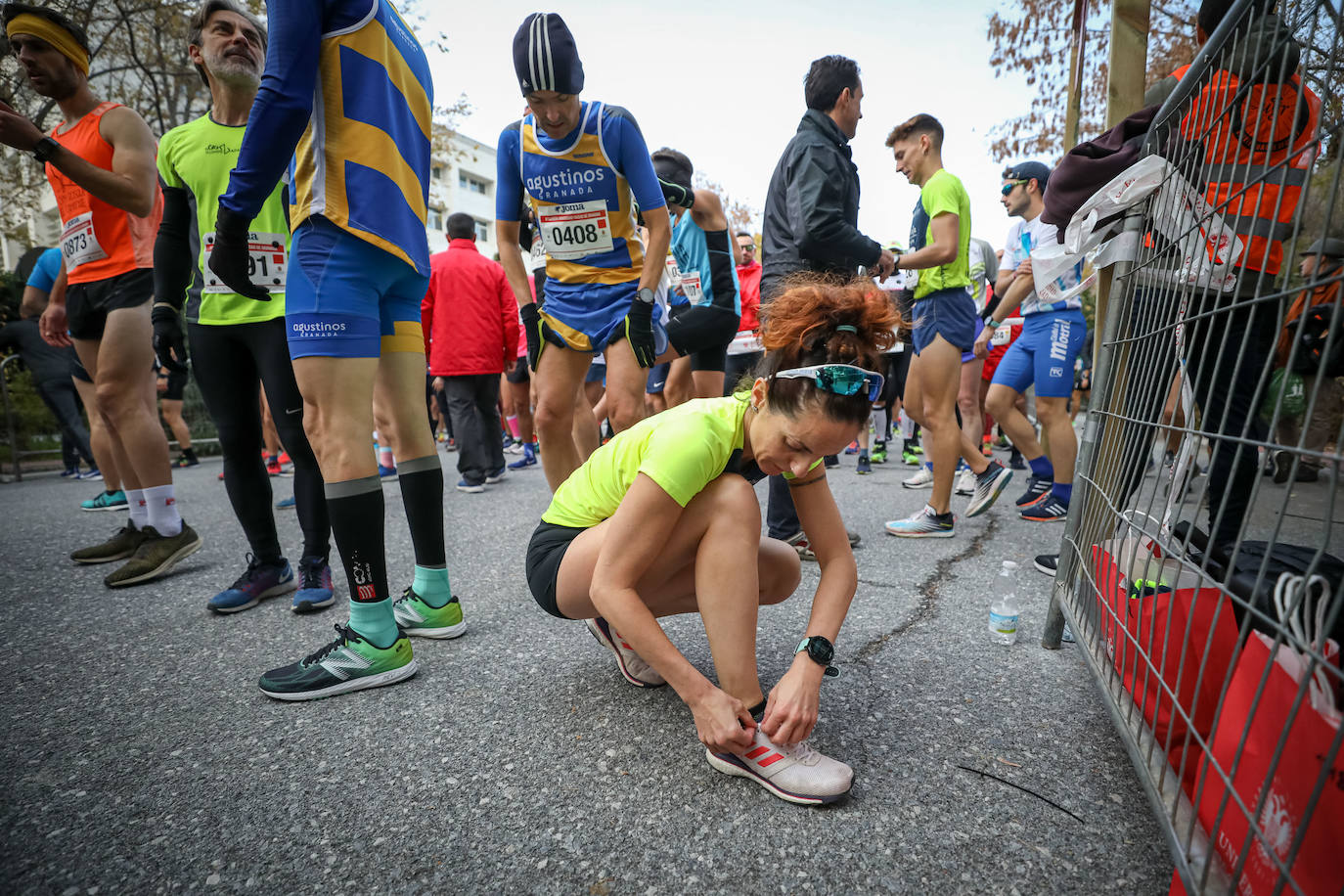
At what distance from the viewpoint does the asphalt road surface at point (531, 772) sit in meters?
1.06

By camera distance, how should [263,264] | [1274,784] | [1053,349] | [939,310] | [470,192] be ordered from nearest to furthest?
[1274,784]
[263,264]
[939,310]
[1053,349]
[470,192]

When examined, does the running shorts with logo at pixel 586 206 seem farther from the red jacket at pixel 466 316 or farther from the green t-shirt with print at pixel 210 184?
the red jacket at pixel 466 316

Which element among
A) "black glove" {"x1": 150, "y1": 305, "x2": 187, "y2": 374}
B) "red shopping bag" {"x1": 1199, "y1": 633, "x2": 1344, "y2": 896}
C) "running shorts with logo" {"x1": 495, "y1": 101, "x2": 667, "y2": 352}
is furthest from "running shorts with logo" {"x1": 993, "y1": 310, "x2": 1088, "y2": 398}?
"black glove" {"x1": 150, "y1": 305, "x2": 187, "y2": 374}

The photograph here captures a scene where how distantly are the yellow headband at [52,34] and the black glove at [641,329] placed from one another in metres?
2.44

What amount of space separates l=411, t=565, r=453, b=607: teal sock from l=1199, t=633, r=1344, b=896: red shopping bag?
1.83 m

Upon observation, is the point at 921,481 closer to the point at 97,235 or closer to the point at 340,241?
the point at 340,241

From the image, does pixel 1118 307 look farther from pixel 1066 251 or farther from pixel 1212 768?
pixel 1212 768

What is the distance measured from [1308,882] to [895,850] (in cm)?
51

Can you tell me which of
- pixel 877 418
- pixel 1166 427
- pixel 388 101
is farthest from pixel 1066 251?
pixel 877 418

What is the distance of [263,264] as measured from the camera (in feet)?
7.56

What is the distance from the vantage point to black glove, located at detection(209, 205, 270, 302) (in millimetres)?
1692

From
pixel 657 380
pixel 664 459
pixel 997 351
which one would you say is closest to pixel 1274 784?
pixel 664 459

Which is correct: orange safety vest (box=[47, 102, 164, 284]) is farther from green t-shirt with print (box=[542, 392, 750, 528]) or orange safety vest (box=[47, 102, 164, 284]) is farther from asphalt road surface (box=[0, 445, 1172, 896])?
green t-shirt with print (box=[542, 392, 750, 528])

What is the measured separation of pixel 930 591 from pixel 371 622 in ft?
5.99
